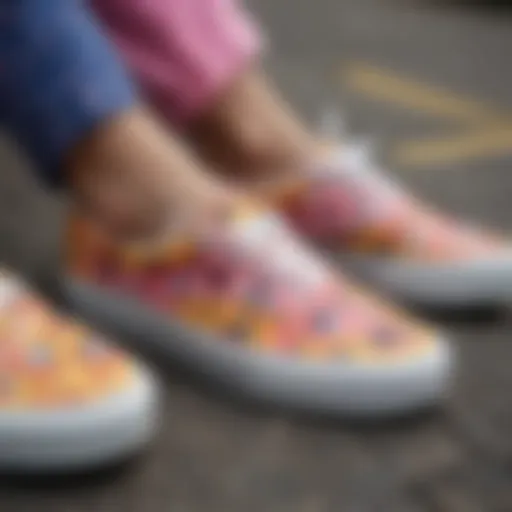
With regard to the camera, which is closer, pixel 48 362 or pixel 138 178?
pixel 48 362

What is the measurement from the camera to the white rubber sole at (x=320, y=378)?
2.15 ft

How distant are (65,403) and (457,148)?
0.72 metres

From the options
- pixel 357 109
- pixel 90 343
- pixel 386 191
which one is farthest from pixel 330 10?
pixel 90 343

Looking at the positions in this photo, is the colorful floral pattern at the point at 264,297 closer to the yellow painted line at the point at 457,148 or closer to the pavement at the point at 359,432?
the pavement at the point at 359,432

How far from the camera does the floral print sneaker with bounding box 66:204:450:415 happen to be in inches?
26.0

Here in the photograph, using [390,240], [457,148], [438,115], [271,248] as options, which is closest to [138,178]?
[271,248]

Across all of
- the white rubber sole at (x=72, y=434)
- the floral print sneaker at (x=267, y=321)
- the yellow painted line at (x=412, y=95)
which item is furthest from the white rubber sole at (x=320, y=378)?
the yellow painted line at (x=412, y=95)

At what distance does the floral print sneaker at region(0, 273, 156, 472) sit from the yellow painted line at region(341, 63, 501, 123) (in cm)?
80

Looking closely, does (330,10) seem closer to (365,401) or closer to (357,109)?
(357,109)

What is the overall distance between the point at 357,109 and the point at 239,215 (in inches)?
26.9

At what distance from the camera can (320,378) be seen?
0.66m

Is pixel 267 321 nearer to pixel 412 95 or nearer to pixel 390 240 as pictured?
pixel 390 240

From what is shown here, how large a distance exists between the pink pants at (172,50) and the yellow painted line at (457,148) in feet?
1.30

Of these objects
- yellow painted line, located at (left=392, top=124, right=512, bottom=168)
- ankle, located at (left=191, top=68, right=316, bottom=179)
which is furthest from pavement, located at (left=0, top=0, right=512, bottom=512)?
ankle, located at (left=191, top=68, right=316, bottom=179)
